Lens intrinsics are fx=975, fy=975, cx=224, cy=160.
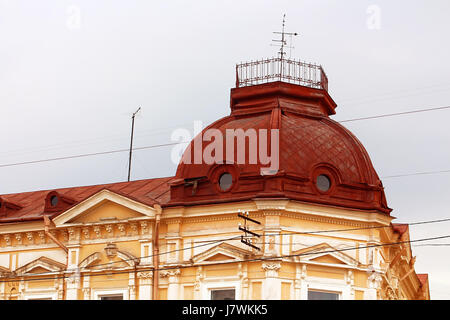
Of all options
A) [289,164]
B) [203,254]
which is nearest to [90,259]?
[203,254]

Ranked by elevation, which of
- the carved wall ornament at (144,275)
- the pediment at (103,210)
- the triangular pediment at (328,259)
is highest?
the pediment at (103,210)

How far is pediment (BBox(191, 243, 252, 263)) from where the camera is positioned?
27812 millimetres

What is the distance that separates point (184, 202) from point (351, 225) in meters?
4.96

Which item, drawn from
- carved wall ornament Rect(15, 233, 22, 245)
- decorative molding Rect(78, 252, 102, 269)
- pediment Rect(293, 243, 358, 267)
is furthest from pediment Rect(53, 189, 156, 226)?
pediment Rect(293, 243, 358, 267)

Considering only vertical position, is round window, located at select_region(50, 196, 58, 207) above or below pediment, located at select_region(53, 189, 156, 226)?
above

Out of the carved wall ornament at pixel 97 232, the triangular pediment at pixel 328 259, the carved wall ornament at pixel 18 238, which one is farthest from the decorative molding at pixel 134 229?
the triangular pediment at pixel 328 259

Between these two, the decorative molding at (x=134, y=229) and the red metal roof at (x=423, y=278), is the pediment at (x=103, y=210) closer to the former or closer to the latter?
the decorative molding at (x=134, y=229)

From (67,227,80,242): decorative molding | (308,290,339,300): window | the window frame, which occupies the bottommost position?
(308,290,339,300): window

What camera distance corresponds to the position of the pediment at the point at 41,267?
100 feet

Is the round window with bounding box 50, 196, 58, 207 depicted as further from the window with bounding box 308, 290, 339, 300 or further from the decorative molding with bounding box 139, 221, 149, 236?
the window with bounding box 308, 290, 339, 300

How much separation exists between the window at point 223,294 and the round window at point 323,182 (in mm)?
3945

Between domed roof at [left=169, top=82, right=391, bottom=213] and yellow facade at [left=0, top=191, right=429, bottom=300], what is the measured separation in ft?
1.48

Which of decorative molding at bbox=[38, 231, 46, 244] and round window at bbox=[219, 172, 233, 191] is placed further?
decorative molding at bbox=[38, 231, 46, 244]
